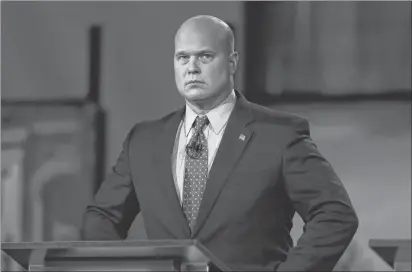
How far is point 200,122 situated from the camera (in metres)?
3.27

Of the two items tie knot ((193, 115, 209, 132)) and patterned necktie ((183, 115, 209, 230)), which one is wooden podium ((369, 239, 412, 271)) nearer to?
patterned necktie ((183, 115, 209, 230))

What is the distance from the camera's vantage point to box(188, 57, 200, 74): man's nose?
3.25 metres

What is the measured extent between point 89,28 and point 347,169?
140 centimetres

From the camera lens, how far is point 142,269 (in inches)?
103

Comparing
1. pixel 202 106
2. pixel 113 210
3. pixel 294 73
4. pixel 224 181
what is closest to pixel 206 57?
pixel 202 106

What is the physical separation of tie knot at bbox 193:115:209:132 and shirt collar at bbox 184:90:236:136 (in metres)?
0.01

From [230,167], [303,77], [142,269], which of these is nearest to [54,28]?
[303,77]

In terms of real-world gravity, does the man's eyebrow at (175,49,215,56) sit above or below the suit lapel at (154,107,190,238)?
above

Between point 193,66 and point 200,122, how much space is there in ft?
0.56

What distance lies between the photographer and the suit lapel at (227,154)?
10.2 feet

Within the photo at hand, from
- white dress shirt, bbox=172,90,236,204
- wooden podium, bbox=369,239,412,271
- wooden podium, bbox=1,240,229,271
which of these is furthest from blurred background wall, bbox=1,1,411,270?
wooden podium, bbox=1,240,229,271

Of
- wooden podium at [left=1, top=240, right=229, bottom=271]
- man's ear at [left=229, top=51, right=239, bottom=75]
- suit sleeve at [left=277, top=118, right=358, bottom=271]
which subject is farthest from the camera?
man's ear at [left=229, top=51, right=239, bottom=75]

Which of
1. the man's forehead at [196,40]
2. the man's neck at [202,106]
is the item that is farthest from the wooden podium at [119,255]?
the man's forehead at [196,40]

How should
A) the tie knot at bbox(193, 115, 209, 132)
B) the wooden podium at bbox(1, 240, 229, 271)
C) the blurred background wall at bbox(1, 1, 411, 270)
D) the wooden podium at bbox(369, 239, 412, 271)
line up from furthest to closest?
1. the blurred background wall at bbox(1, 1, 411, 270)
2. the tie knot at bbox(193, 115, 209, 132)
3. the wooden podium at bbox(369, 239, 412, 271)
4. the wooden podium at bbox(1, 240, 229, 271)
